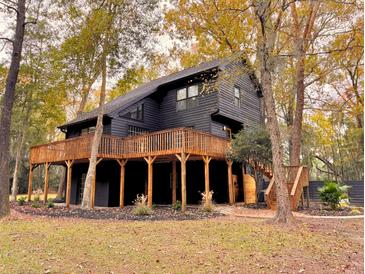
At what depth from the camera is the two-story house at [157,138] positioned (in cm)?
1420

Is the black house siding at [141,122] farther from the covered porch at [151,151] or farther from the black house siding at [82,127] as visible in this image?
the covered porch at [151,151]

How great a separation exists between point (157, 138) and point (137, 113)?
4.78 m

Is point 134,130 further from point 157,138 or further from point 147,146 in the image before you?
point 157,138

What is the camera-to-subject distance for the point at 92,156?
515 inches

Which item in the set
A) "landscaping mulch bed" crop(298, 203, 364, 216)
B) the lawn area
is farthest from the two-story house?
the lawn area

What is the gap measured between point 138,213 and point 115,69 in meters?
8.38

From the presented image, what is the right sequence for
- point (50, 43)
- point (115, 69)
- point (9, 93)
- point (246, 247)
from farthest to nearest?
point (50, 43) → point (115, 69) → point (9, 93) → point (246, 247)

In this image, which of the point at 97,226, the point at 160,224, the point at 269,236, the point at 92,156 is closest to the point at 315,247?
the point at 269,236

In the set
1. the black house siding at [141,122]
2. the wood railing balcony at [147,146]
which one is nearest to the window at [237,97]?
the wood railing balcony at [147,146]

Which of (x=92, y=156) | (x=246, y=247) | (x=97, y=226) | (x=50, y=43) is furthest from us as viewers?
(x=50, y=43)

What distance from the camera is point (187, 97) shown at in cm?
1684

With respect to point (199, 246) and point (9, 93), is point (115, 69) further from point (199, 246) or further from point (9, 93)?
point (199, 246)

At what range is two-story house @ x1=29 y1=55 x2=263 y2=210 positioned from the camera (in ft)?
46.6

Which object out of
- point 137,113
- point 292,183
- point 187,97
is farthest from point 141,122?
point 292,183
